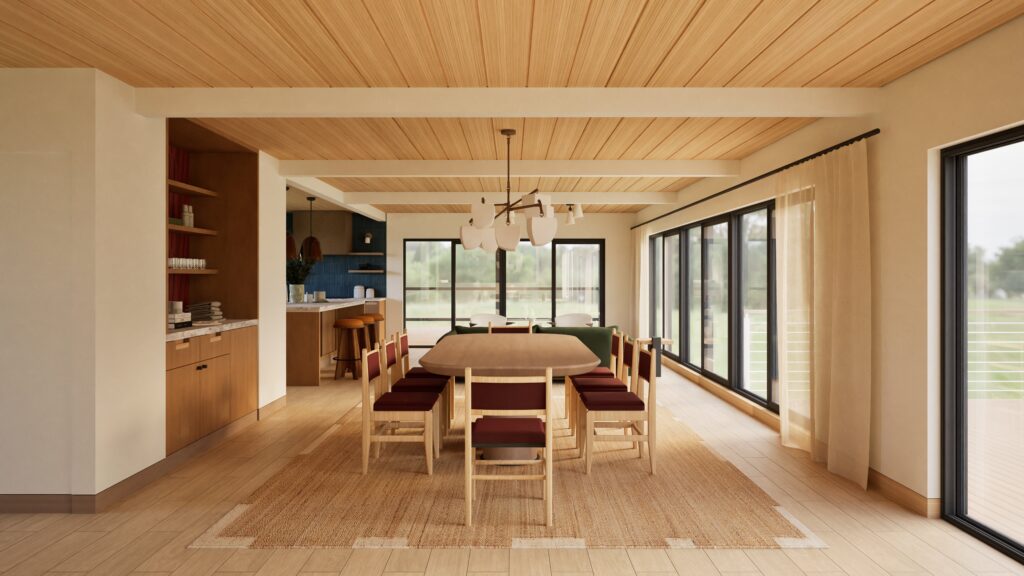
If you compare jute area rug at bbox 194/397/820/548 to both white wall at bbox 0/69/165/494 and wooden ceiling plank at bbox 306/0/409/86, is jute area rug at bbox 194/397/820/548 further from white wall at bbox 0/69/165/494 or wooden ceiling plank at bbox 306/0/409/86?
wooden ceiling plank at bbox 306/0/409/86

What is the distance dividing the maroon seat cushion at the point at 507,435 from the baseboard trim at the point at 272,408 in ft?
10.4

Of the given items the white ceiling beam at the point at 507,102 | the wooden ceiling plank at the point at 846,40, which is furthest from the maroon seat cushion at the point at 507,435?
the wooden ceiling plank at the point at 846,40

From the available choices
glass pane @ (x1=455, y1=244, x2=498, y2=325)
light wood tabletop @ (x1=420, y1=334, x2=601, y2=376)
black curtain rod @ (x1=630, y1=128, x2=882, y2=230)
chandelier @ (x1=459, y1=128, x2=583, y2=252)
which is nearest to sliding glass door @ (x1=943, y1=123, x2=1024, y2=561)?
black curtain rod @ (x1=630, y1=128, x2=882, y2=230)

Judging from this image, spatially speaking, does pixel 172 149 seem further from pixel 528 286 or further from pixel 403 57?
pixel 528 286

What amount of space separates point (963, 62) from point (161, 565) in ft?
15.3

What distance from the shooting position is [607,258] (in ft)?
35.4

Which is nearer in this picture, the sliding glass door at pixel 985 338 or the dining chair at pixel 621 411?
the sliding glass door at pixel 985 338

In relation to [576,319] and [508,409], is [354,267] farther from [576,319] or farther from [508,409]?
[508,409]

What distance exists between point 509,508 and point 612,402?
1.00 metres

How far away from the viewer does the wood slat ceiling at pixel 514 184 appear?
707 cm

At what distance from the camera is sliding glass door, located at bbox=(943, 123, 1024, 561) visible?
2.84 meters

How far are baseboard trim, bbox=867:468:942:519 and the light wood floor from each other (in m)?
0.07

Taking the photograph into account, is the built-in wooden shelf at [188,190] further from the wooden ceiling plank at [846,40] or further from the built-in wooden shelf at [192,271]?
the wooden ceiling plank at [846,40]

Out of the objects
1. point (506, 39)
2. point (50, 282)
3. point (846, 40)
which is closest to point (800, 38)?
point (846, 40)
